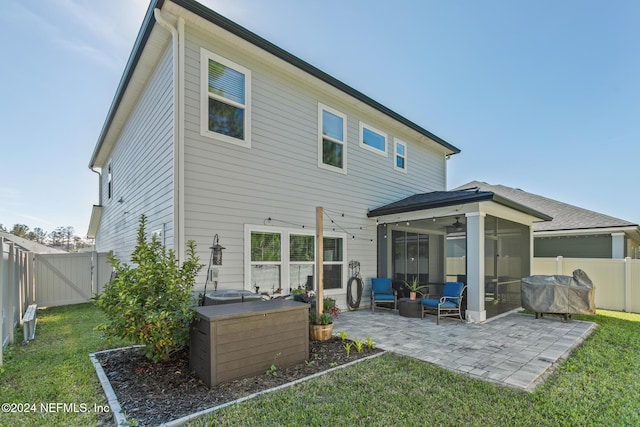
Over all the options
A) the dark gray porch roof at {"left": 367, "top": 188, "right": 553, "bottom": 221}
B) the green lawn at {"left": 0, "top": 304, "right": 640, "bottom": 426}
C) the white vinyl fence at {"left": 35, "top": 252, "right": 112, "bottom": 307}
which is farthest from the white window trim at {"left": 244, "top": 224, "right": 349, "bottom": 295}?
the white vinyl fence at {"left": 35, "top": 252, "right": 112, "bottom": 307}

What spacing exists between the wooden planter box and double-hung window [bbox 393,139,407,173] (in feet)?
21.7

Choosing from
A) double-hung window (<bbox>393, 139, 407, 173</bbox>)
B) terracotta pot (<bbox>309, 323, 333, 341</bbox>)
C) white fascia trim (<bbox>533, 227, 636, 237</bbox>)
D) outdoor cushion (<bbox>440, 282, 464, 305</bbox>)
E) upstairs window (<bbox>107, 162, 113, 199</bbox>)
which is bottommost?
terracotta pot (<bbox>309, 323, 333, 341</bbox>)

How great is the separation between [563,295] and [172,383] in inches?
304

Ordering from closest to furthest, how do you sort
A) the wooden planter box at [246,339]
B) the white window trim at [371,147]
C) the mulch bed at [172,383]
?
the mulch bed at [172,383] < the wooden planter box at [246,339] < the white window trim at [371,147]

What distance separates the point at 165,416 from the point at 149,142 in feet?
18.1

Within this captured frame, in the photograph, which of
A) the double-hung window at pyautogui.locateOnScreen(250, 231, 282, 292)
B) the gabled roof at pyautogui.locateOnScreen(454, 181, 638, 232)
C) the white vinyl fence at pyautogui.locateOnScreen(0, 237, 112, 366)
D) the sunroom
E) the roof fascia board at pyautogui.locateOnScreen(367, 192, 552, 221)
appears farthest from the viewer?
the gabled roof at pyautogui.locateOnScreen(454, 181, 638, 232)

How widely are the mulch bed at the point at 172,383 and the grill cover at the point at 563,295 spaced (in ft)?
16.1

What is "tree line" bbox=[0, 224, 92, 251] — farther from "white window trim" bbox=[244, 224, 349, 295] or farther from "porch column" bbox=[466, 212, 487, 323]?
"porch column" bbox=[466, 212, 487, 323]

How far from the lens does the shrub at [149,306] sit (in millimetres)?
3416

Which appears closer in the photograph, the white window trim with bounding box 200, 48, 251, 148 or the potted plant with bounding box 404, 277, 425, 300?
the white window trim with bounding box 200, 48, 251, 148

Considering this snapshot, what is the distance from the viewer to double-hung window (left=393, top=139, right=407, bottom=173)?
9.55m

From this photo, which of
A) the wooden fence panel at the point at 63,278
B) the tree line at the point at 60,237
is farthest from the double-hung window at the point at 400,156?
the tree line at the point at 60,237

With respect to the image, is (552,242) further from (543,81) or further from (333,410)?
(333,410)

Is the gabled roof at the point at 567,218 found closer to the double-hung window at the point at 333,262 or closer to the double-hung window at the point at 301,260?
the double-hung window at the point at 333,262
